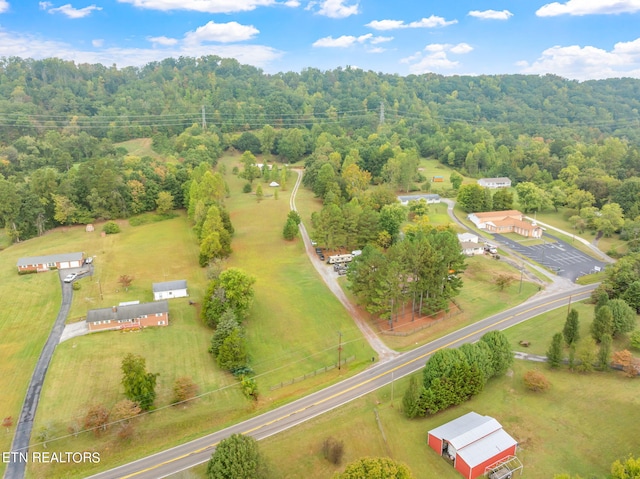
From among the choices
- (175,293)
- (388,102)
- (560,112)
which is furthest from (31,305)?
(560,112)

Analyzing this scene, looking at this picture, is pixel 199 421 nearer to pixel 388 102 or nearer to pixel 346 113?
pixel 346 113

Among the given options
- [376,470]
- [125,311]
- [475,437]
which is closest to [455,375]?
[475,437]

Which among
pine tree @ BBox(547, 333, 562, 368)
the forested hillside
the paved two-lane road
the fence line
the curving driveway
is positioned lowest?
the fence line

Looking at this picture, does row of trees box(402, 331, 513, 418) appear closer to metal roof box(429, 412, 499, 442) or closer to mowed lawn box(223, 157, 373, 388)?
metal roof box(429, 412, 499, 442)

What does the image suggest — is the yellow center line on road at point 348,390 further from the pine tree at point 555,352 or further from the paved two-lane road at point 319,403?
the pine tree at point 555,352

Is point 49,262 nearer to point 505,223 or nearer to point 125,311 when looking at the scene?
point 125,311

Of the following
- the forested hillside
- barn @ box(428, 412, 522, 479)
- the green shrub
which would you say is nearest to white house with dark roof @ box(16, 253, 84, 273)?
the green shrub
